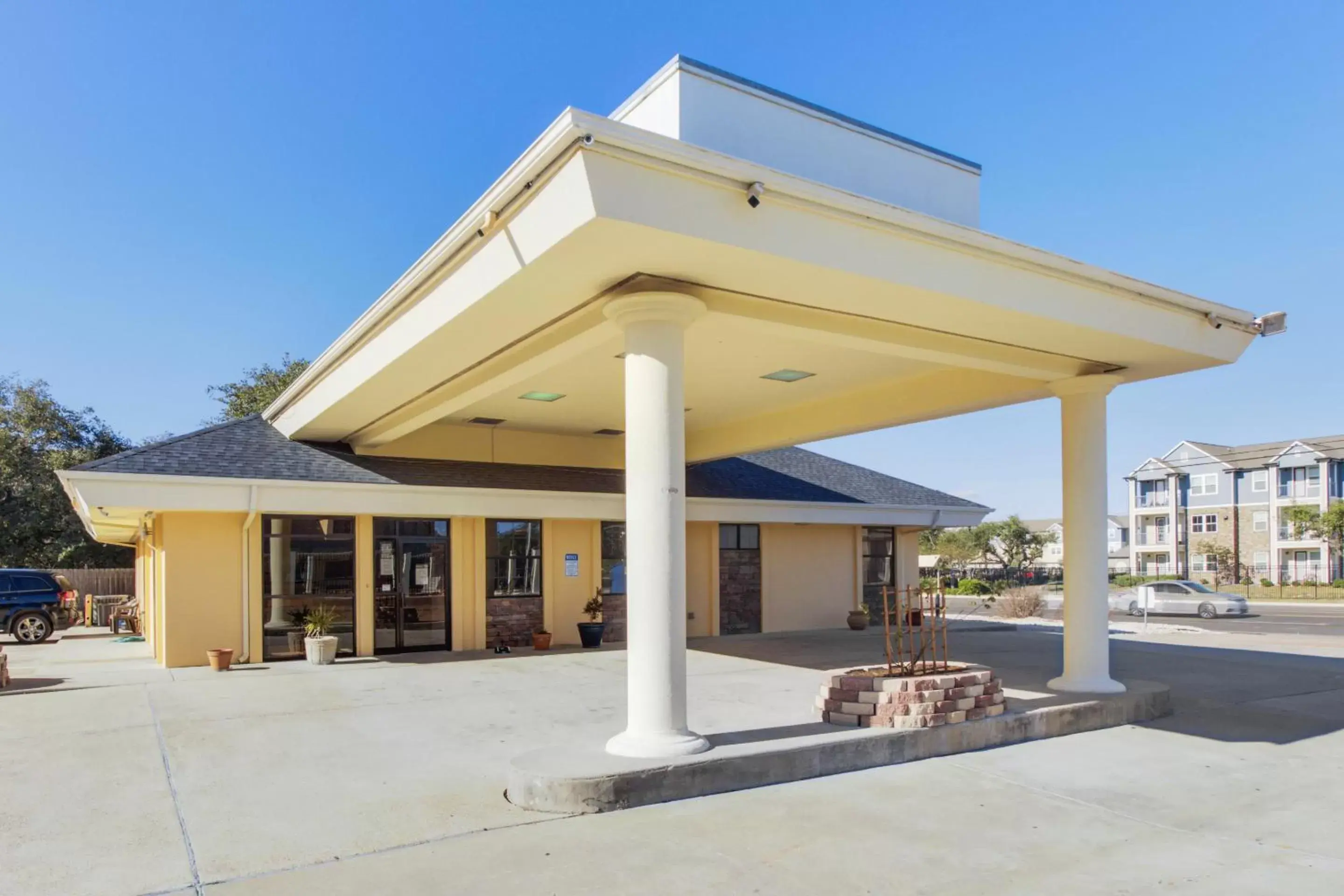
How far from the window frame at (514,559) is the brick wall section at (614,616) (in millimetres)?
1527

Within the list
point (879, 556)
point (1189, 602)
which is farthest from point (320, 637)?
point (1189, 602)

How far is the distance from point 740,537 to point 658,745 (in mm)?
13503

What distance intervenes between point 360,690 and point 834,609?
12733 mm

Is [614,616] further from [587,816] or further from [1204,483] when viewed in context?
[1204,483]

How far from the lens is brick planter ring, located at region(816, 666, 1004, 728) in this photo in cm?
828

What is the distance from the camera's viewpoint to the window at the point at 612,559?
1894 cm

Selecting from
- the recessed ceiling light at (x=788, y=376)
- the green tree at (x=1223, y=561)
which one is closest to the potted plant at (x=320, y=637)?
the recessed ceiling light at (x=788, y=376)

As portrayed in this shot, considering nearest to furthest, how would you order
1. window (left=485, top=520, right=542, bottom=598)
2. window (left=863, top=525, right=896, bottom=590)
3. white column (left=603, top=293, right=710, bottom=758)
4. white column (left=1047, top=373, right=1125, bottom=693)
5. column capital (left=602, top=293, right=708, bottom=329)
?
white column (left=603, top=293, right=710, bottom=758) < column capital (left=602, top=293, right=708, bottom=329) < white column (left=1047, top=373, right=1125, bottom=693) < window (left=485, top=520, right=542, bottom=598) < window (left=863, top=525, right=896, bottom=590)

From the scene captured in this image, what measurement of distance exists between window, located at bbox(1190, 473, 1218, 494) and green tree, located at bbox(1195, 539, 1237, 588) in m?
3.59

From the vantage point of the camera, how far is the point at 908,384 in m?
13.5

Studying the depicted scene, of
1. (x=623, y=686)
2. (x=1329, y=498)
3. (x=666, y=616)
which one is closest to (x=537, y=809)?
(x=666, y=616)

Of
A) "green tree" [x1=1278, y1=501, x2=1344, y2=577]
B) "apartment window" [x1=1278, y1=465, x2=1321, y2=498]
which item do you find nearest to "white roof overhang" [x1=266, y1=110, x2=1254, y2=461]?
"green tree" [x1=1278, y1=501, x2=1344, y2=577]

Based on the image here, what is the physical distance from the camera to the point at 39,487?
112 ft

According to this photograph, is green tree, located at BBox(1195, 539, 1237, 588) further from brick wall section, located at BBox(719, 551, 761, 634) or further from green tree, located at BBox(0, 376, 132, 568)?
green tree, located at BBox(0, 376, 132, 568)
